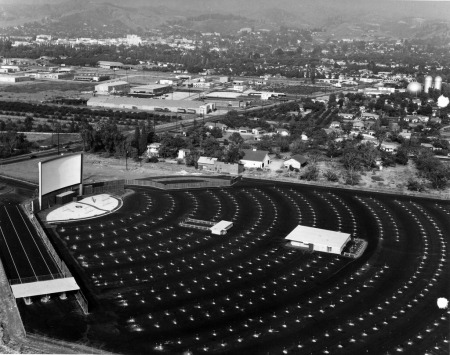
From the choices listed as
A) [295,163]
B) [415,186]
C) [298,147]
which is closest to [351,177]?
[415,186]

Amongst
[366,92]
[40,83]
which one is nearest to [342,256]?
[366,92]

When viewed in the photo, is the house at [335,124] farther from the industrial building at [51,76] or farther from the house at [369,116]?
the industrial building at [51,76]

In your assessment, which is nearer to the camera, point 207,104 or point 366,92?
point 207,104

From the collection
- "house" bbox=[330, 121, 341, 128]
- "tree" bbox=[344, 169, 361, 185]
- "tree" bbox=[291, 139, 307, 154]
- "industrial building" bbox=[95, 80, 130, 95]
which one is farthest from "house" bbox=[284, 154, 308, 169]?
"industrial building" bbox=[95, 80, 130, 95]

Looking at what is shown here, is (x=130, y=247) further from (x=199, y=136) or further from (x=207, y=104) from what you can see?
(x=207, y=104)

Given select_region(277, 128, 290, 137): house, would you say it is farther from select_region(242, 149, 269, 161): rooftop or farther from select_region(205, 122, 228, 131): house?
select_region(242, 149, 269, 161): rooftop

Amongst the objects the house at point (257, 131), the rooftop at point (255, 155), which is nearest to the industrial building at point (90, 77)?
the house at point (257, 131)

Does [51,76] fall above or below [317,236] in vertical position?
above

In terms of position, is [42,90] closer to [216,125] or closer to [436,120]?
[216,125]
